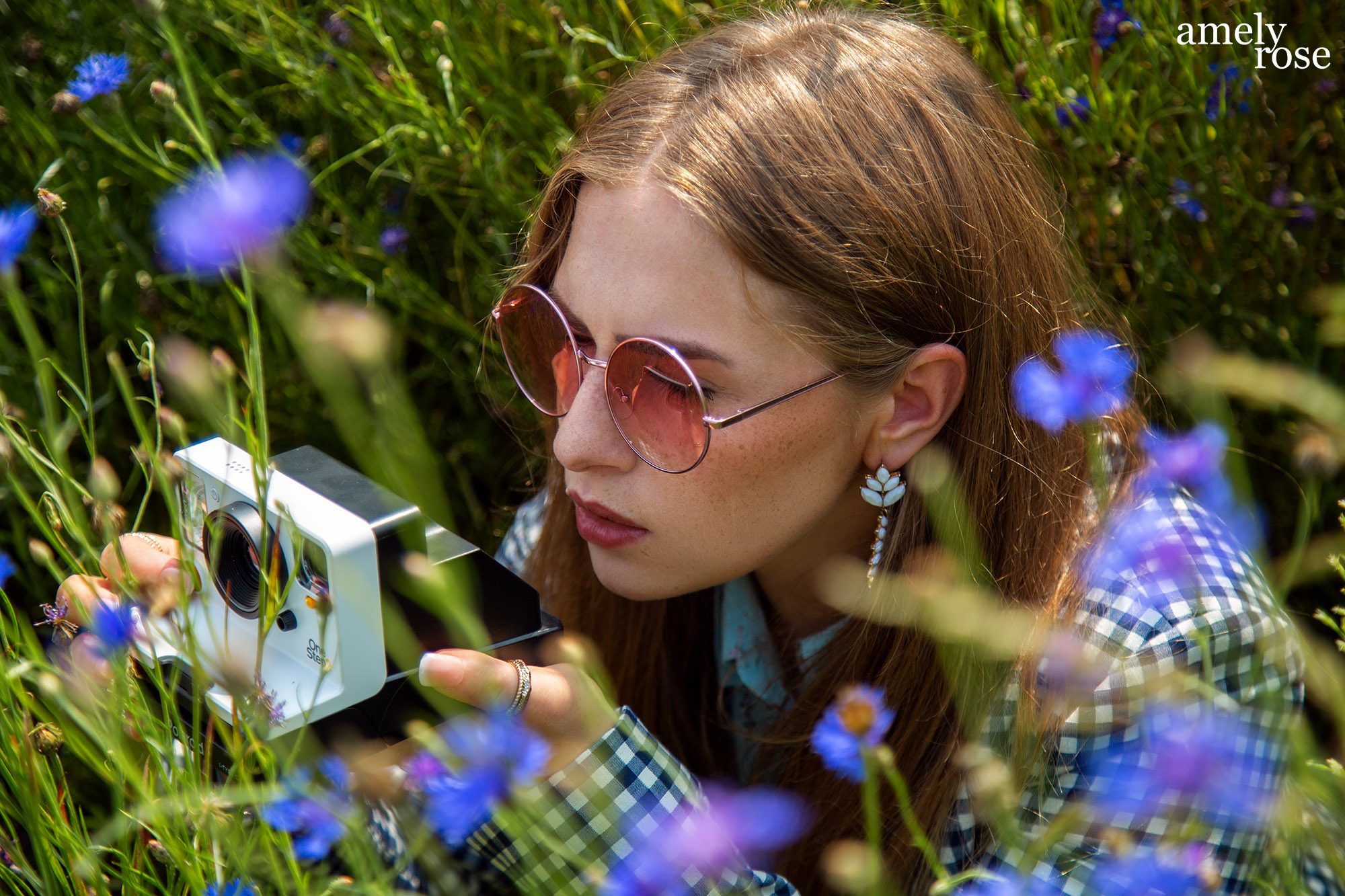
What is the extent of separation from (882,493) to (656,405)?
292 mm

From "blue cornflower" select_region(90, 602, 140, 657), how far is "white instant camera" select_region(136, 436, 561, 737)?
0.12 m

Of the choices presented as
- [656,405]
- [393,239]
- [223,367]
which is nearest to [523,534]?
[393,239]

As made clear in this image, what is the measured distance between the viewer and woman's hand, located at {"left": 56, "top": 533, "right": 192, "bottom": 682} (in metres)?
0.78

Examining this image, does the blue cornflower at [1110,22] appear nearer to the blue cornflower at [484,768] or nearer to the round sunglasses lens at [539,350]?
the round sunglasses lens at [539,350]

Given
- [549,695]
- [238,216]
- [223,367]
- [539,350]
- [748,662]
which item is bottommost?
[748,662]

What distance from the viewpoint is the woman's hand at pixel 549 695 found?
958mm

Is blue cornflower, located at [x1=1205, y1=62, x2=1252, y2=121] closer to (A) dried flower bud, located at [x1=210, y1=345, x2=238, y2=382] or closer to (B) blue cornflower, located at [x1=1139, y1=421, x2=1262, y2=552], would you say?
(B) blue cornflower, located at [x1=1139, y1=421, x2=1262, y2=552]

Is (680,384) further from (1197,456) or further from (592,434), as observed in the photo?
(1197,456)

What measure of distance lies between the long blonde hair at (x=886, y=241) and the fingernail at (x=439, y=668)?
49 cm

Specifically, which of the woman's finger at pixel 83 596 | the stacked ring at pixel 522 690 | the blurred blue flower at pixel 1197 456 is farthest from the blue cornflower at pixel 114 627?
the blurred blue flower at pixel 1197 456

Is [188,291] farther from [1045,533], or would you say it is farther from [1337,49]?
[1337,49]

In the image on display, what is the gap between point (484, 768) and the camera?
1.89 feet

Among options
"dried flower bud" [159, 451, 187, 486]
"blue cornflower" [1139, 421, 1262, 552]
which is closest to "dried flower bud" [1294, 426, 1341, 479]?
"blue cornflower" [1139, 421, 1262, 552]

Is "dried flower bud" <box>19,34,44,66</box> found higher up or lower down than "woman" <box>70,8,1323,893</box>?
higher up
